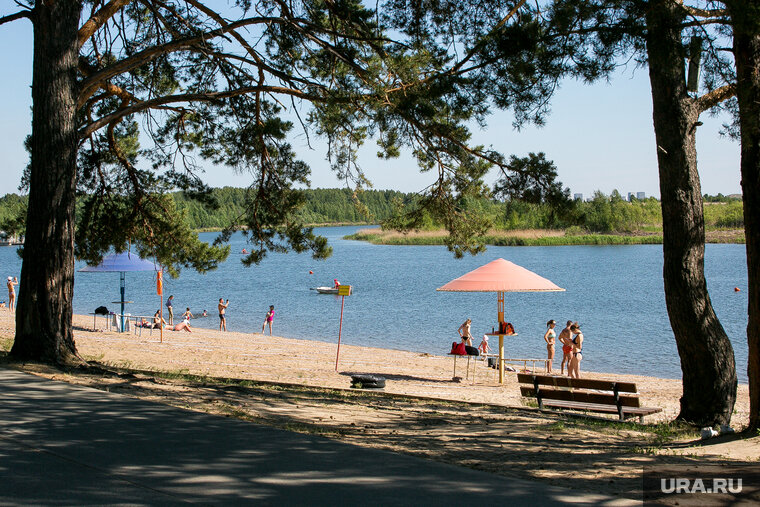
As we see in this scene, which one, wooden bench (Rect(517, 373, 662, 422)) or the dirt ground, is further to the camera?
wooden bench (Rect(517, 373, 662, 422))

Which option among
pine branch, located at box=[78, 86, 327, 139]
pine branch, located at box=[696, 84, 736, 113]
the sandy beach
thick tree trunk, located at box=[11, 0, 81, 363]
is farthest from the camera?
the sandy beach

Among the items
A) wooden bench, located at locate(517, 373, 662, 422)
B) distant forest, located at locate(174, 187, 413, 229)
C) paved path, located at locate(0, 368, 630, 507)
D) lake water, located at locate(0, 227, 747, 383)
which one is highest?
distant forest, located at locate(174, 187, 413, 229)

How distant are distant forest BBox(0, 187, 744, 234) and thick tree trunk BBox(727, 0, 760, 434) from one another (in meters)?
3.18

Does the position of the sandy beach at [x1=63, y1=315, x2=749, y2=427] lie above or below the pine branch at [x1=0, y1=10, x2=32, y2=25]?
below

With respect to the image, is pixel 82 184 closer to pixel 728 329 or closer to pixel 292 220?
pixel 292 220

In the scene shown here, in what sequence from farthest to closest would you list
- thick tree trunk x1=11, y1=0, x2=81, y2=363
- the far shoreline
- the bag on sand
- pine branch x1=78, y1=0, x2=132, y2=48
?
1. the far shoreline
2. the bag on sand
3. pine branch x1=78, y1=0, x2=132, y2=48
4. thick tree trunk x1=11, y1=0, x2=81, y2=363

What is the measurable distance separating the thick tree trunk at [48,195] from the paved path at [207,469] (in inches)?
130

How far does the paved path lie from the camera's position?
13.5 feet

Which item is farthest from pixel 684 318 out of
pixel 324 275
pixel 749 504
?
pixel 324 275

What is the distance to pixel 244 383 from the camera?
10.1 m

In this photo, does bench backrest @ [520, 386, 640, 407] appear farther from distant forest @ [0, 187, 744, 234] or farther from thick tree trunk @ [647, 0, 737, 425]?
distant forest @ [0, 187, 744, 234]

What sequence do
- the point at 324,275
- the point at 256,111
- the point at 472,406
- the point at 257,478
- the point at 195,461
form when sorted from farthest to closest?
the point at 324,275, the point at 256,111, the point at 472,406, the point at 195,461, the point at 257,478

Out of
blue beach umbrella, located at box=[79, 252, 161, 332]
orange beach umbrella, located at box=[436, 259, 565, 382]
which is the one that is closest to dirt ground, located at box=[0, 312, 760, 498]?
orange beach umbrella, located at box=[436, 259, 565, 382]

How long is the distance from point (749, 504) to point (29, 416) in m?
5.54
